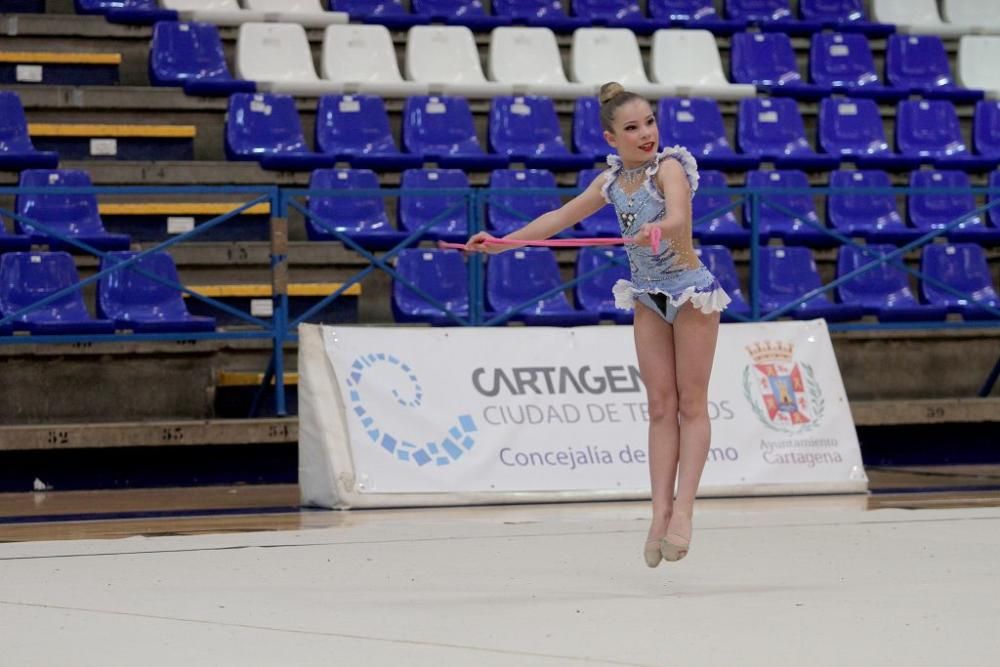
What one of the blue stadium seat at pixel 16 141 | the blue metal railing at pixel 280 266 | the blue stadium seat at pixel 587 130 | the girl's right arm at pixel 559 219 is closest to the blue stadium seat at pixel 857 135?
the blue stadium seat at pixel 587 130

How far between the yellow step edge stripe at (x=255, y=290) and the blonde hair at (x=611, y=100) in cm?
461

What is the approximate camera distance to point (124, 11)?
1104 cm

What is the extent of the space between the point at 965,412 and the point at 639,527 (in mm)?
3583

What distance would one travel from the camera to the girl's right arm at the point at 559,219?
5168 millimetres

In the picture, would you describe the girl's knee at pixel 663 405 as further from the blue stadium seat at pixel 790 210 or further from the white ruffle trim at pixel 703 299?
the blue stadium seat at pixel 790 210

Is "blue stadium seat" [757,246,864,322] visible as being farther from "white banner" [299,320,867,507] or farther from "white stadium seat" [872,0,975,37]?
"white stadium seat" [872,0,975,37]

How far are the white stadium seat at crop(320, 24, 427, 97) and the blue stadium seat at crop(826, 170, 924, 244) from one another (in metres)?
2.96

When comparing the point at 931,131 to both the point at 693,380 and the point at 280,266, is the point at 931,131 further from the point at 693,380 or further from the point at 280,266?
the point at 693,380

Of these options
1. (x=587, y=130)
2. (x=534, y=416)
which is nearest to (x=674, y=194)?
(x=534, y=416)

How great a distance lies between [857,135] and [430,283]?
4.02 m

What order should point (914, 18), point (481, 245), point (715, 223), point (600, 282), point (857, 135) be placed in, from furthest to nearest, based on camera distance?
1. point (914, 18)
2. point (857, 135)
3. point (715, 223)
4. point (600, 282)
5. point (481, 245)

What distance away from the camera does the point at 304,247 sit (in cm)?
986

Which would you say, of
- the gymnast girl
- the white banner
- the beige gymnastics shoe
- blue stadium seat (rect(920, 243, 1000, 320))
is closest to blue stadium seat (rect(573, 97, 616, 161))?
blue stadium seat (rect(920, 243, 1000, 320))

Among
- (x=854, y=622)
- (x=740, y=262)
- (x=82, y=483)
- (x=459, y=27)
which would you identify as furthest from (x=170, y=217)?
(x=854, y=622)
